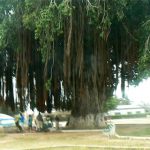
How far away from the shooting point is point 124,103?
83.5 metres

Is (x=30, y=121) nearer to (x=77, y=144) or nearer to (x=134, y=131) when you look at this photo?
(x=134, y=131)

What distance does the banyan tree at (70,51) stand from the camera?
19.7 metres

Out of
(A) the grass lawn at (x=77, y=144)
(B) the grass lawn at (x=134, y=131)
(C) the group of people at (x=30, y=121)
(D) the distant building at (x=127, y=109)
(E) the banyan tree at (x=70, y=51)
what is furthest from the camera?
(D) the distant building at (x=127, y=109)

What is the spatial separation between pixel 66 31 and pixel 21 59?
3038 mm

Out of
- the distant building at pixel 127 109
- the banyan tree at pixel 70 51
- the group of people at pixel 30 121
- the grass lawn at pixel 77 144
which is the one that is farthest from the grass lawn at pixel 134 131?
the distant building at pixel 127 109

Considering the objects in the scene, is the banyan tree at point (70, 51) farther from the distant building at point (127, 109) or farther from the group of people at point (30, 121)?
the distant building at point (127, 109)

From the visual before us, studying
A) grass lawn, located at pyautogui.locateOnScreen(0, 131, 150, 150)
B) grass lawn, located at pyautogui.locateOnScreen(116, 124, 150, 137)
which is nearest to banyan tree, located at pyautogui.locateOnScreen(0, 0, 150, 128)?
grass lawn, located at pyautogui.locateOnScreen(116, 124, 150, 137)

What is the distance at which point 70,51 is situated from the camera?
21.1 meters

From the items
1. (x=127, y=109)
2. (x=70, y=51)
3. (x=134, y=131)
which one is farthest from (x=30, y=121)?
(x=127, y=109)

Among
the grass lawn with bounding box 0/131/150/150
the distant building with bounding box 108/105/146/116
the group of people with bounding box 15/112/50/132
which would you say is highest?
the group of people with bounding box 15/112/50/132

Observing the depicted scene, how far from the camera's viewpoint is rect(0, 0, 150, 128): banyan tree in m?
19.7

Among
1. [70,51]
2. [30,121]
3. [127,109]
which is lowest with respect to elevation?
[127,109]

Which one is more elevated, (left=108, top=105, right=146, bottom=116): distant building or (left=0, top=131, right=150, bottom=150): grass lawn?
(left=0, top=131, right=150, bottom=150): grass lawn

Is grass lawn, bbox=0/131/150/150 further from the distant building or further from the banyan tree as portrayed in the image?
the distant building
